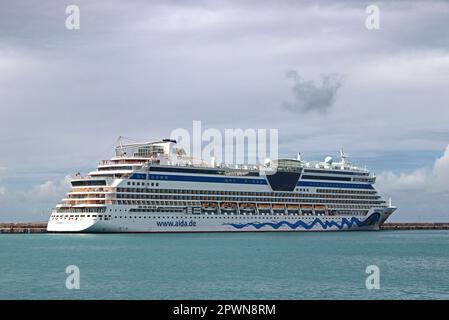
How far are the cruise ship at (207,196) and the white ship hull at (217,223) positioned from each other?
13 cm

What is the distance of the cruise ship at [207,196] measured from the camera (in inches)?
3671

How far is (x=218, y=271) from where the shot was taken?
49.6 meters

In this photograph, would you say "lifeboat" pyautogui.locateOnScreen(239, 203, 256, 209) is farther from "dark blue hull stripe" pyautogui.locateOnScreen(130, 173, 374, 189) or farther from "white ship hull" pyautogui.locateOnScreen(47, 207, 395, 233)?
"dark blue hull stripe" pyautogui.locateOnScreen(130, 173, 374, 189)

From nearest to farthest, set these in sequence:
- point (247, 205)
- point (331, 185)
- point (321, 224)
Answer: point (247, 205), point (321, 224), point (331, 185)

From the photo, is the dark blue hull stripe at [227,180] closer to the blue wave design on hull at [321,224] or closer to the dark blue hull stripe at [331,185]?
the dark blue hull stripe at [331,185]

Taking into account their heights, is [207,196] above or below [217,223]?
above

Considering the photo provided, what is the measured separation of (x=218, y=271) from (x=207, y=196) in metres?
53.1

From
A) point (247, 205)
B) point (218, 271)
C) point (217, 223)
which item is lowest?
point (218, 271)

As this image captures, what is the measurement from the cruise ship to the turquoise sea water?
18.3 m

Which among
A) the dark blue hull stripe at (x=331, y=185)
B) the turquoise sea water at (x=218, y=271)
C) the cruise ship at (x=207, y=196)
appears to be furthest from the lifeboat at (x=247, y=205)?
the turquoise sea water at (x=218, y=271)

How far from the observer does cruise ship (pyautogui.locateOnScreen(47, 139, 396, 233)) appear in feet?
306

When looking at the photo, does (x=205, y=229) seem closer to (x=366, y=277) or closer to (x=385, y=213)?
(x=385, y=213)

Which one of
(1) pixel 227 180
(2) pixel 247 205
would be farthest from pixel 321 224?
(1) pixel 227 180

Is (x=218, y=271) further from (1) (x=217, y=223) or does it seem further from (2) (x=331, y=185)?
(2) (x=331, y=185)
